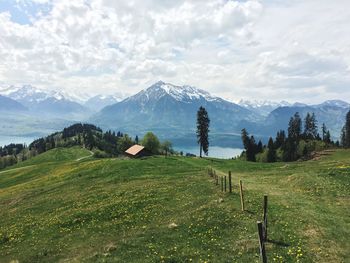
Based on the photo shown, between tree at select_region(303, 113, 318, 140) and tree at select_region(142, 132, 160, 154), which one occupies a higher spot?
tree at select_region(303, 113, 318, 140)

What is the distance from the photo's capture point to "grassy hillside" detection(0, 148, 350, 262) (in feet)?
→ 76.4

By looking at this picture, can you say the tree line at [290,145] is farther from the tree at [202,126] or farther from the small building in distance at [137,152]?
the small building in distance at [137,152]

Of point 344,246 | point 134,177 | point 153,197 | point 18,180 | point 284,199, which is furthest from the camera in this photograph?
point 18,180

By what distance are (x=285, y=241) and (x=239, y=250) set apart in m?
3.16

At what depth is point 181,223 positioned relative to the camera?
3011cm

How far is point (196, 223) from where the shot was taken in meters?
29.5

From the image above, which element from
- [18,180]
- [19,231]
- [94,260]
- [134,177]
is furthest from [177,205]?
[18,180]

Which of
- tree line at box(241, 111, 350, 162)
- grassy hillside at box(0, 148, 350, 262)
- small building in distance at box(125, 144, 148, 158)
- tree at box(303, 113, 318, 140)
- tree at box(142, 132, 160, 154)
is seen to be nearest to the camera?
grassy hillside at box(0, 148, 350, 262)

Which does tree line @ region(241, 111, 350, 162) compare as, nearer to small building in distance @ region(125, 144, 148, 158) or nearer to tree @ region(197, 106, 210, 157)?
tree @ region(197, 106, 210, 157)

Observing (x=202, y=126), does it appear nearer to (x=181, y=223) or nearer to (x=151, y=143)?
(x=151, y=143)

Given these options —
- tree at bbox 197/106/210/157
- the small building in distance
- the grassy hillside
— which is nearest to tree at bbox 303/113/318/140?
tree at bbox 197/106/210/157

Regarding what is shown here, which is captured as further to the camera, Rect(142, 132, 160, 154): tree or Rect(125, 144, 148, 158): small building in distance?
Rect(142, 132, 160, 154): tree

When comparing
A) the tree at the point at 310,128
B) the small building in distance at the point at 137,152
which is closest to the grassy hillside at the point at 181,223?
the small building in distance at the point at 137,152

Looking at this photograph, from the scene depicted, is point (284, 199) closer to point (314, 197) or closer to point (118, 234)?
point (314, 197)
